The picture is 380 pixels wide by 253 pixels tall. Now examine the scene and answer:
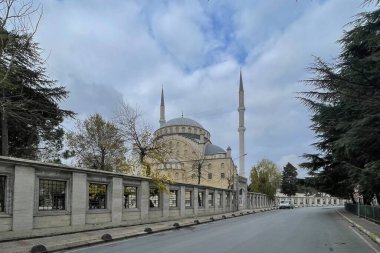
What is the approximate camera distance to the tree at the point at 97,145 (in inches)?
1993

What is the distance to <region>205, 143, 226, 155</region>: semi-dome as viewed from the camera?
122 m

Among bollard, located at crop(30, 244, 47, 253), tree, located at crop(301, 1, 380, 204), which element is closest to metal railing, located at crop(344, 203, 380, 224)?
tree, located at crop(301, 1, 380, 204)

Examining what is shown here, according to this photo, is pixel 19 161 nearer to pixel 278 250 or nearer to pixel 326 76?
pixel 278 250

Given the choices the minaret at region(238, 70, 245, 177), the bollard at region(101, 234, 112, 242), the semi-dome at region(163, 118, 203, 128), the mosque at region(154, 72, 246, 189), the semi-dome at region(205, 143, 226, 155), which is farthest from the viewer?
the semi-dome at region(163, 118, 203, 128)

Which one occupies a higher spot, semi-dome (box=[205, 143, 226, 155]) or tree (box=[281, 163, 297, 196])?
semi-dome (box=[205, 143, 226, 155])

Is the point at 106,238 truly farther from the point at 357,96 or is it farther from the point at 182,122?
the point at 182,122

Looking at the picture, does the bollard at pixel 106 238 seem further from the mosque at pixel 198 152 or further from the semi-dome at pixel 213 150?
the semi-dome at pixel 213 150

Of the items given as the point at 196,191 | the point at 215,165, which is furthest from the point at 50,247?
the point at 215,165

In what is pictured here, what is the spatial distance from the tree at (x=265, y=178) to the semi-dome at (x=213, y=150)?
36.8ft

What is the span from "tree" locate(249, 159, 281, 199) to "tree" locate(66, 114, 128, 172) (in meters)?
53.8

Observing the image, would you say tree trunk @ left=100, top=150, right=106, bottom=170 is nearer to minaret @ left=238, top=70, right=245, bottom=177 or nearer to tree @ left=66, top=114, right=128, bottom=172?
tree @ left=66, top=114, right=128, bottom=172

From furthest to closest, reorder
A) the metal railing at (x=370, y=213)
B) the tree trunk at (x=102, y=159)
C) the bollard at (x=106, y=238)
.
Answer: the tree trunk at (x=102, y=159)
the metal railing at (x=370, y=213)
the bollard at (x=106, y=238)

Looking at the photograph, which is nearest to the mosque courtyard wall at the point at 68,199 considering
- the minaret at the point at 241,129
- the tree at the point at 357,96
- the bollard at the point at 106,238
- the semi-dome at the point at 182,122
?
the bollard at the point at 106,238

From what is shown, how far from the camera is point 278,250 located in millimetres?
13844
